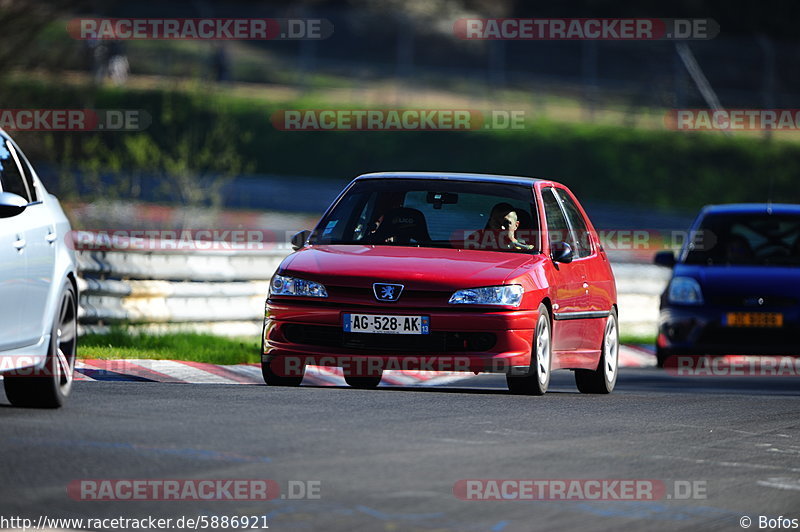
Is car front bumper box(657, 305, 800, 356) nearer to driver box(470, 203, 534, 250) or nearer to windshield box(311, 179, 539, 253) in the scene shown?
windshield box(311, 179, 539, 253)

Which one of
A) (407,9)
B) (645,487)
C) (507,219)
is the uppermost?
(407,9)

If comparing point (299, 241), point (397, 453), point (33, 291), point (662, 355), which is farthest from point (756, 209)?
point (397, 453)

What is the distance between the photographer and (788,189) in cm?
4494

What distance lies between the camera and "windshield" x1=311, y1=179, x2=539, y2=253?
40.2 ft

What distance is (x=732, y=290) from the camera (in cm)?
1628

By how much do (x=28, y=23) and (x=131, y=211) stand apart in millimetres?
5434

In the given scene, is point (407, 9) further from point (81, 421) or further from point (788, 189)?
point (81, 421)

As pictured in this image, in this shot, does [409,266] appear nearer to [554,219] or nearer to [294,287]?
[294,287]

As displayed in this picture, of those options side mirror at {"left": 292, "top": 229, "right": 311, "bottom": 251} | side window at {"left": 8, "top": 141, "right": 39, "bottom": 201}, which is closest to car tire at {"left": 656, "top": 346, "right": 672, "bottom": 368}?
side mirror at {"left": 292, "top": 229, "right": 311, "bottom": 251}

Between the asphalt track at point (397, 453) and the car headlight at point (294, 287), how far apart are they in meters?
0.67

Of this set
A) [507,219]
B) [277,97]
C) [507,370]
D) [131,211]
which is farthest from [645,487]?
[277,97]

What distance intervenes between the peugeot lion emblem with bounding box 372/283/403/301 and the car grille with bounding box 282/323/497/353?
0.82 ft

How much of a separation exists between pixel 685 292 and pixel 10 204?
Answer: 30.2 feet

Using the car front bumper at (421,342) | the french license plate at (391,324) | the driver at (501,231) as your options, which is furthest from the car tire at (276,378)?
the driver at (501,231)
